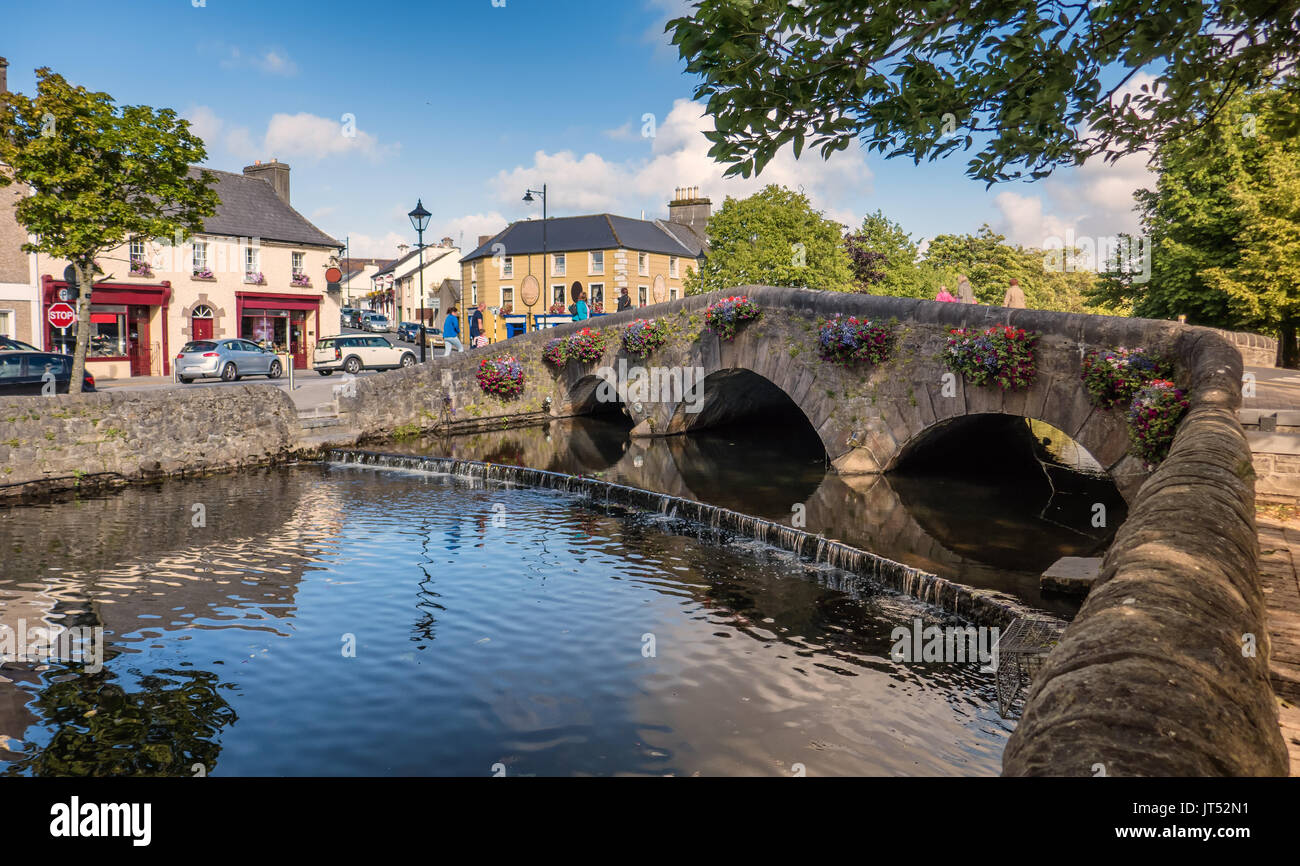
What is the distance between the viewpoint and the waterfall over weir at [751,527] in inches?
338

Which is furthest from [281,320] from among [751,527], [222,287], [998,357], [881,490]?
[998,357]

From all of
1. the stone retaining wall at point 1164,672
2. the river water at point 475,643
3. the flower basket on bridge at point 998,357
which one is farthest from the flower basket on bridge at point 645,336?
the stone retaining wall at point 1164,672

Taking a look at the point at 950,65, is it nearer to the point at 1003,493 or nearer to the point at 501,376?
the point at 1003,493

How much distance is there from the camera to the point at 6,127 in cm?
1791

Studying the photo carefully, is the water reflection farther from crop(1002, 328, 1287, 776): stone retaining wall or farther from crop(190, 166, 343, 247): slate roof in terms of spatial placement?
crop(190, 166, 343, 247): slate roof

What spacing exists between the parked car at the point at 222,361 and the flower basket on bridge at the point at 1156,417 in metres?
28.5

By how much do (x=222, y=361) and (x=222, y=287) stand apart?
7.49 m

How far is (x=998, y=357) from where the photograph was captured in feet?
43.5
